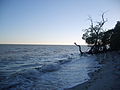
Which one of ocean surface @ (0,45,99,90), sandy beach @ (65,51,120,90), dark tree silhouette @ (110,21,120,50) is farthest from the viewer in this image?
dark tree silhouette @ (110,21,120,50)

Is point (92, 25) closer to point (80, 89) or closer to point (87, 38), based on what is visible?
point (87, 38)

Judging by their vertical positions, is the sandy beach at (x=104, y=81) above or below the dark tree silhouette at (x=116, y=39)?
below

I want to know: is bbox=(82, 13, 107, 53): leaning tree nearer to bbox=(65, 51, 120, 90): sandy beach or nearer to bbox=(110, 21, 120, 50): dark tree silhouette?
bbox=(110, 21, 120, 50): dark tree silhouette

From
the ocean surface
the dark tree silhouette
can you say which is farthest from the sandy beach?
the dark tree silhouette

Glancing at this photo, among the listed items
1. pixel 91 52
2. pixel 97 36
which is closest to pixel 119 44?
pixel 97 36

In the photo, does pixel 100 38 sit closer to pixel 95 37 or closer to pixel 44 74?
pixel 95 37

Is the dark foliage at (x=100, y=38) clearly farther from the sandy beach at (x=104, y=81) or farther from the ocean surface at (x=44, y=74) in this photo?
the sandy beach at (x=104, y=81)

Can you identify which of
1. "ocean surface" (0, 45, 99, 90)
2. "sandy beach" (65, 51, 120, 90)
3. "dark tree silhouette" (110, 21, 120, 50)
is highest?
"dark tree silhouette" (110, 21, 120, 50)

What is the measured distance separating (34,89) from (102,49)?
94.2 feet

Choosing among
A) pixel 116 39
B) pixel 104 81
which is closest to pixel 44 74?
pixel 104 81

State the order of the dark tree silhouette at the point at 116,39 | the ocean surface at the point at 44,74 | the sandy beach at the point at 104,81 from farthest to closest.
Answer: the dark tree silhouette at the point at 116,39 < the ocean surface at the point at 44,74 < the sandy beach at the point at 104,81

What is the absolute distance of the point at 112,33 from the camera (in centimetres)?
3144

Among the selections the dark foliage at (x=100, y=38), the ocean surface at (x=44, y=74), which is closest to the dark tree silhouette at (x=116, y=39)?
the dark foliage at (x=100, y=38)

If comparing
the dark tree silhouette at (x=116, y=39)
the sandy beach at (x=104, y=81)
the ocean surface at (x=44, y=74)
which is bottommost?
the ocean surface at (x=44, y=74)
